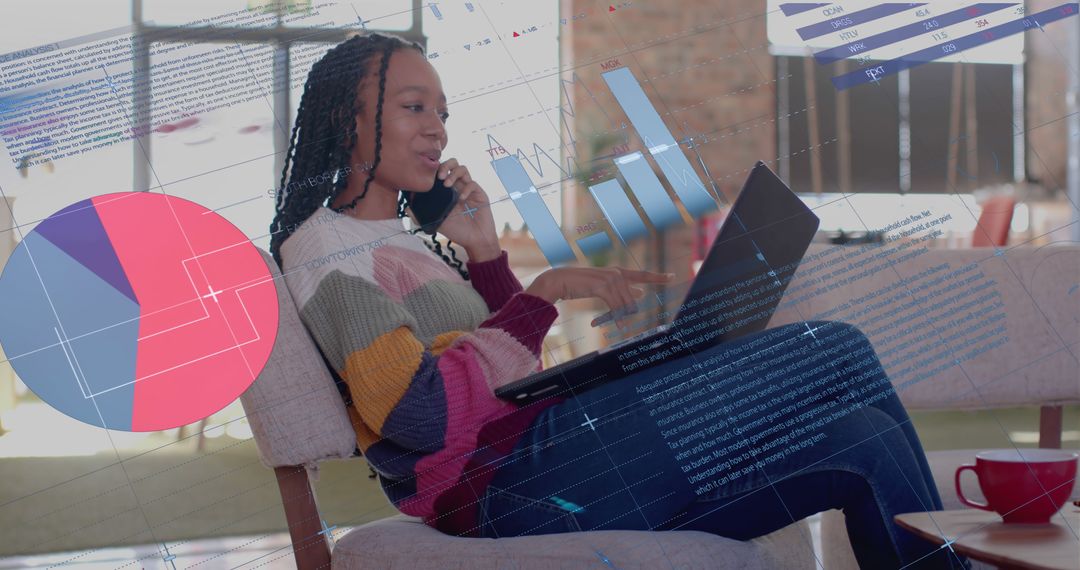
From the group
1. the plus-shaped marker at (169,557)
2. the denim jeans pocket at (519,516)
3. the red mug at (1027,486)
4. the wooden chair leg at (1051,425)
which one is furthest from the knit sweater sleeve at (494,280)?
the wooden chair leg at (1051,425)

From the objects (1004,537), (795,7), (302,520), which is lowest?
(1004,537)

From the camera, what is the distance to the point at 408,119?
56cm

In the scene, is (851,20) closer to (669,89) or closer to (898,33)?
(898,33)

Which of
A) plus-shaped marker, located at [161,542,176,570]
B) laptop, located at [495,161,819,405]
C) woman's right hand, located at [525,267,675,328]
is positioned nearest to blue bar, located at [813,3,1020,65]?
laptop, located at [495,161,819,405]

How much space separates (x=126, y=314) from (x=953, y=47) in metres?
0.57

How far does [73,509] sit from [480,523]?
0.23 metres

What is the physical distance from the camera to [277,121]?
51 centimetres

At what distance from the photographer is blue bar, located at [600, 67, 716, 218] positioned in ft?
1.92

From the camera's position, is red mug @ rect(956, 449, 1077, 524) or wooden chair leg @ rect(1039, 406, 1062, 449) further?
wooden chair leg @ rect(1039, 406, 1062, 449)

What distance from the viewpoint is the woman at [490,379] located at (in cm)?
54

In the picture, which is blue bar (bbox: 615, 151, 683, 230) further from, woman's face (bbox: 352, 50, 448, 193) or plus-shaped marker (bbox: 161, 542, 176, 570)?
→ plus-shaped marker (bbox: 161, 542, 176, 570)

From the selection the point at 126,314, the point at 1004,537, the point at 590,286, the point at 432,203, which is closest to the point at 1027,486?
the point at 1004,537

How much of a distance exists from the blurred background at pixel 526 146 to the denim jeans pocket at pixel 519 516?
66 mm

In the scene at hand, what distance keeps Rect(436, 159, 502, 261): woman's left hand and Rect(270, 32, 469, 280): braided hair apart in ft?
0.06
